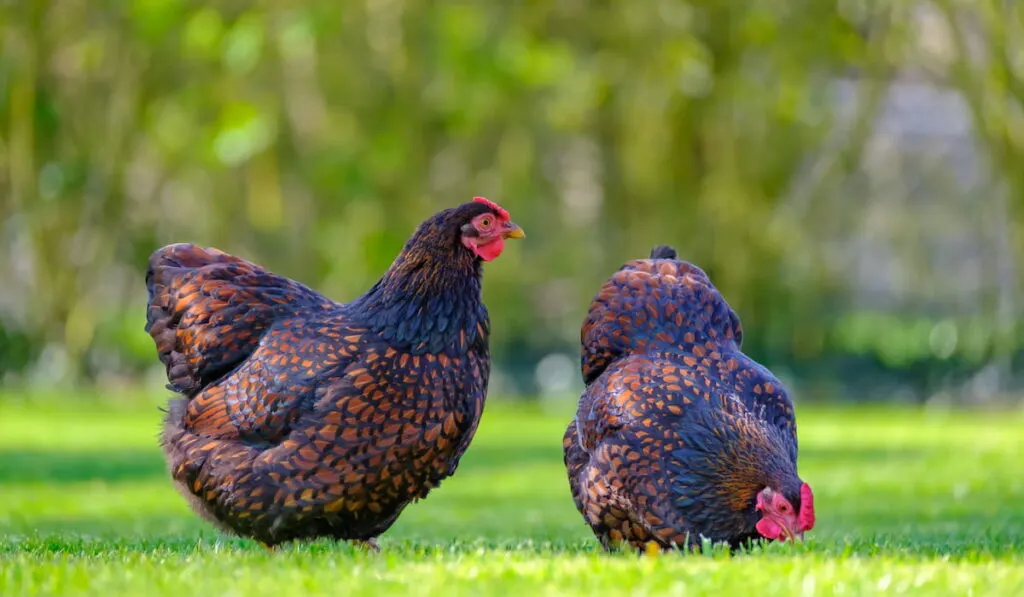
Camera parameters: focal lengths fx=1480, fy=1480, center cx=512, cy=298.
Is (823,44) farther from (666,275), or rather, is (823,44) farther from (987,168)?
(666,275)

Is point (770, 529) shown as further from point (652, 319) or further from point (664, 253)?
point (664, 253)

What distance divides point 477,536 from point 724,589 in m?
3.24

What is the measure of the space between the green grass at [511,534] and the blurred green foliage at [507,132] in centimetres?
305

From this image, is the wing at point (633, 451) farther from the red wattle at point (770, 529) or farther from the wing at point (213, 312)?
the wing at point (213, 312)

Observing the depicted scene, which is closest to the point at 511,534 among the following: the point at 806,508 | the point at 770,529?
the point at 770,529

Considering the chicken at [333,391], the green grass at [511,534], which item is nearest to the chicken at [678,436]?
the green grass at [511,534]

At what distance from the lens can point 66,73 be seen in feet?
71.4

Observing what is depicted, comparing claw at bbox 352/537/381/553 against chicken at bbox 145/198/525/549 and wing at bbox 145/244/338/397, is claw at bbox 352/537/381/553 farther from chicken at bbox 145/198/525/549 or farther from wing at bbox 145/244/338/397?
wing at bbox 145/244/338/397

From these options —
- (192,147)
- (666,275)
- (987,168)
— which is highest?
(192,147)

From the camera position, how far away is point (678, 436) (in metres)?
6.31

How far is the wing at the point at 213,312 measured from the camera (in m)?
6.86

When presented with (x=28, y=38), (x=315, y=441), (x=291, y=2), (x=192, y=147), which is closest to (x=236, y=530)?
(x=315, y=441)

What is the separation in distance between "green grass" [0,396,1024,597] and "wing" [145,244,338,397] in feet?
2.78

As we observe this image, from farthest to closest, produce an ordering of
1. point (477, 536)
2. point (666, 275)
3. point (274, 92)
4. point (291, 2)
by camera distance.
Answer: point (274, 92)
point (291, 2)
point (477, 536)
point (666, 275)
